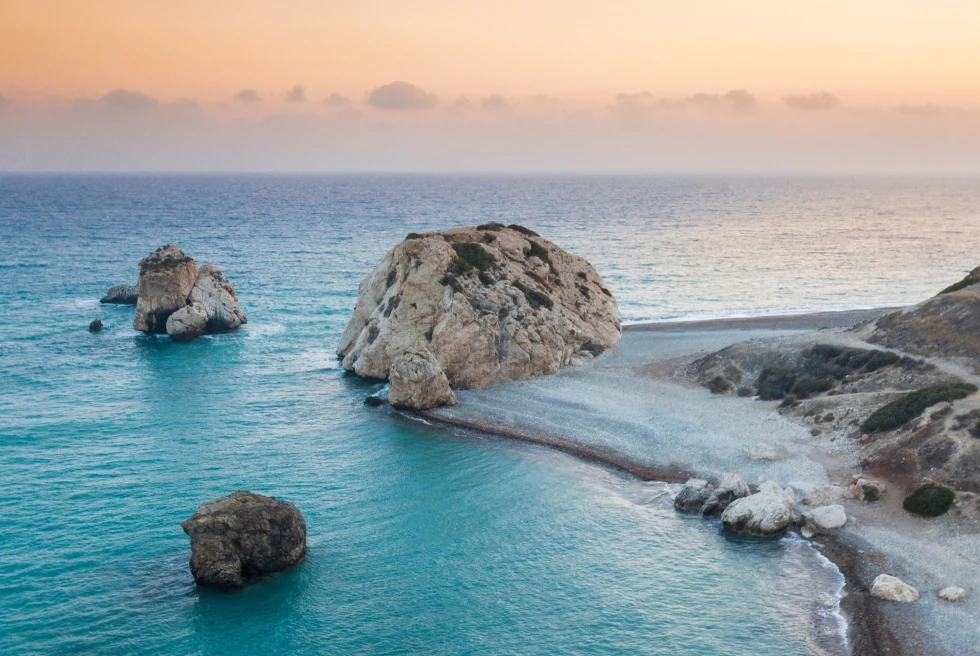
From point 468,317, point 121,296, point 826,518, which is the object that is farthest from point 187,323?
point 826,518

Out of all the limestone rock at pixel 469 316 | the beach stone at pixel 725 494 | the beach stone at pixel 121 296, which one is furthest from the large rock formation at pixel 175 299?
the beach stone at pixel 725 494

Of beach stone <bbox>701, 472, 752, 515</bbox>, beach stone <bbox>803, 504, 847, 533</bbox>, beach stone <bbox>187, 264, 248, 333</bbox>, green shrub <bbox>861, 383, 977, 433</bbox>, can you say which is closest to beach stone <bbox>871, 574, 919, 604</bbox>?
beach stone <bbox>803, 504, 847, 533</bbox>

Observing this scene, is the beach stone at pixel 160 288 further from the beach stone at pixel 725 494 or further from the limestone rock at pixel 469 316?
the beach stone at pixel 725 494

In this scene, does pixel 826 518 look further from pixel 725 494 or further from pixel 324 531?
pixel 324 531

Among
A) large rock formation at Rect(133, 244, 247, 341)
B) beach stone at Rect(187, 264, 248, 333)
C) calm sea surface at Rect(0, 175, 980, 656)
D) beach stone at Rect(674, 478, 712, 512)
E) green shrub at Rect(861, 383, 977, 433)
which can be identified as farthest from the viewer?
beach stone at Rect(187, 264, 248, 333)

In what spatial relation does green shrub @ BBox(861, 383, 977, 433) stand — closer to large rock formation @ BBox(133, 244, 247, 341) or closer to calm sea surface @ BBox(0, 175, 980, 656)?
calm sea surface @ BBox(0, 175, 980, 656)

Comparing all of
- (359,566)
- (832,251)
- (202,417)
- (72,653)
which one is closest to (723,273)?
(832,251)
